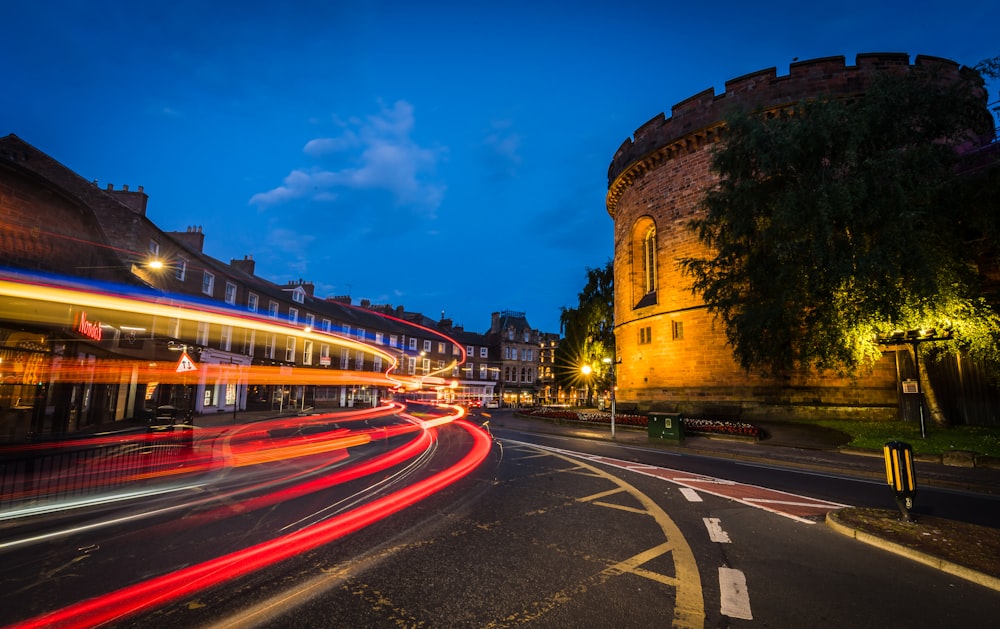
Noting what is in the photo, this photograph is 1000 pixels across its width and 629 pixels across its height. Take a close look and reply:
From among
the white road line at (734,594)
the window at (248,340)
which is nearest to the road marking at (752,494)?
the white road line at (734,594)

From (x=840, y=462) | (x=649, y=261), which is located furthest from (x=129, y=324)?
(x=840, y=462)

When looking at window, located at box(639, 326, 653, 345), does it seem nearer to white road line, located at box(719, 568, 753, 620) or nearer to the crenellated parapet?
the crenellated parapet

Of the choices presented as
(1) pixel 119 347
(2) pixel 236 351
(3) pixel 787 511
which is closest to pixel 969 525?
(3) pixel 787 511

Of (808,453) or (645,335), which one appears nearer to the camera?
(808,453)

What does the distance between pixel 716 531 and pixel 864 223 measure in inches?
547

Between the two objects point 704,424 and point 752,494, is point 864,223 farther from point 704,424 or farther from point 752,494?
point 752,494

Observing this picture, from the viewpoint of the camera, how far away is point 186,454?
38.9 feet

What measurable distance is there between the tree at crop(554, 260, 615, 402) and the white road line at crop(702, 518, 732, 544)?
27.3m

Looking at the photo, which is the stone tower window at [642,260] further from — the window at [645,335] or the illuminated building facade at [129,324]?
the illuminated building facade at [129,324]

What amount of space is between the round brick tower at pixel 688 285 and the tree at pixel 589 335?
5.94 m

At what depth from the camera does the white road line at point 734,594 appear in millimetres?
3671

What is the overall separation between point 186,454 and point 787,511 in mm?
13592

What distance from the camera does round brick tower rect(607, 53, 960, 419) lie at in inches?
801

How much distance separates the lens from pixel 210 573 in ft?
14.4
